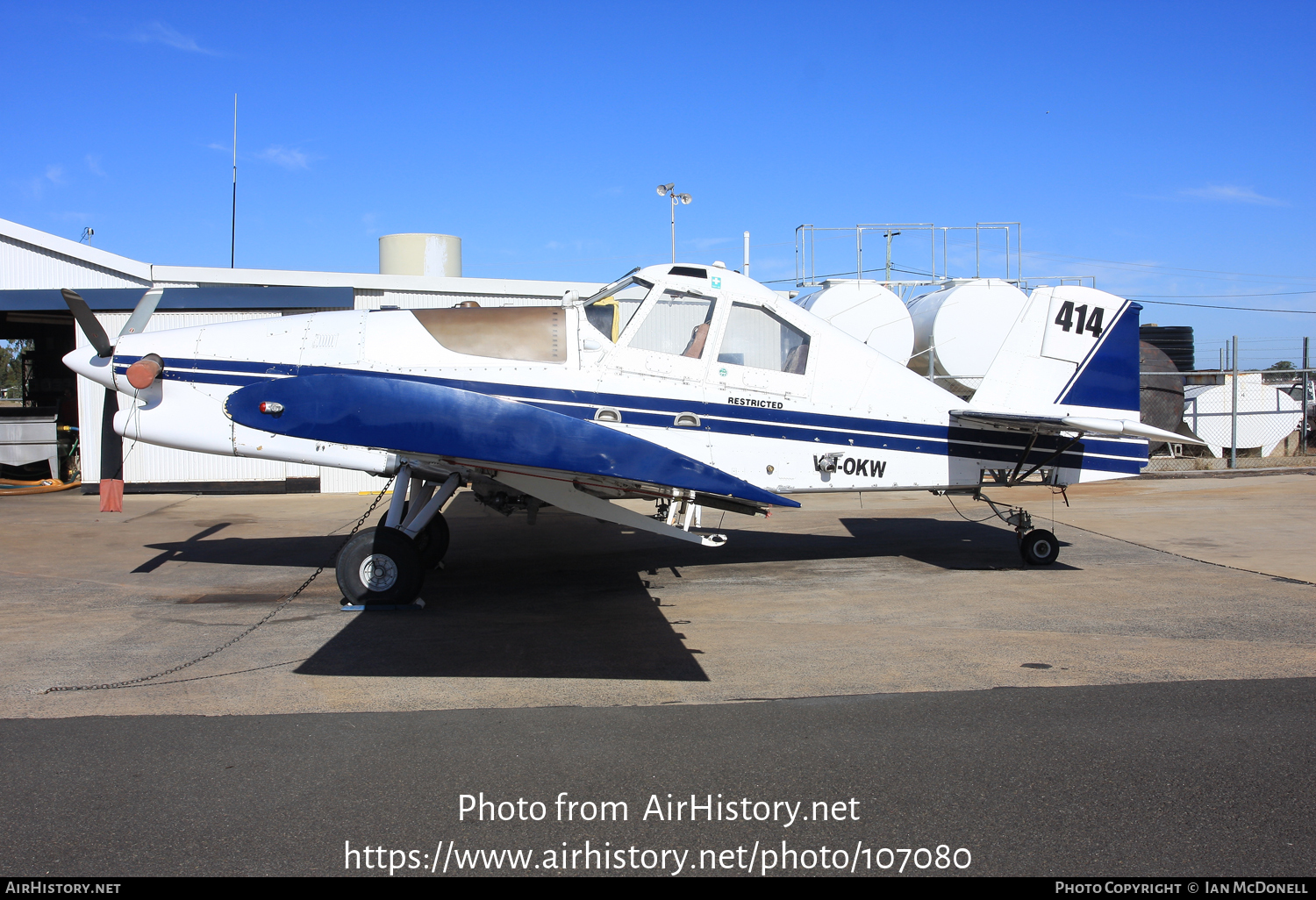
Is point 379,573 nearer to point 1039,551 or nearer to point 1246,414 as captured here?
point 1039,551

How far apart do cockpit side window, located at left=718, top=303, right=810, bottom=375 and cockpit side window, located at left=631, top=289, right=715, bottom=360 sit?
0.21 metres

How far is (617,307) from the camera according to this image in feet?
22.9

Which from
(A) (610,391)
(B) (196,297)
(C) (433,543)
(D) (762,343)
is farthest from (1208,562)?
(B) (196,297)

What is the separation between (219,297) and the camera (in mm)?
14672

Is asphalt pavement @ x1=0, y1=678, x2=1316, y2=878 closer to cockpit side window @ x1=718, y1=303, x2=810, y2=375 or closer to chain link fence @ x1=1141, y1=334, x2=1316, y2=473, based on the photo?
cockpit side window @ x1=718, y1=303, x2=810, y2=375

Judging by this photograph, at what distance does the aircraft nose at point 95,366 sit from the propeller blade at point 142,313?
28 cm

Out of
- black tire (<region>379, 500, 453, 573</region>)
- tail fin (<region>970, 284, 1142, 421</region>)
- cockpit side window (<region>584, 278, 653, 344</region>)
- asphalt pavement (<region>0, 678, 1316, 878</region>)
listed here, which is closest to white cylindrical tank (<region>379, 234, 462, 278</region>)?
black tire (<region>379, 500, 453, 573</region>)

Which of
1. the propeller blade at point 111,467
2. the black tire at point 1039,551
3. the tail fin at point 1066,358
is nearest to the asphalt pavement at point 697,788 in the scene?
the propeller blade at point 111,467

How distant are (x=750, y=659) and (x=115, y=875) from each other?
360cm

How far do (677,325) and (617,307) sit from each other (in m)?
0.53

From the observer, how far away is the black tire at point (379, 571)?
6711 mm

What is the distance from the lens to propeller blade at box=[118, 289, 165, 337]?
6.96m
